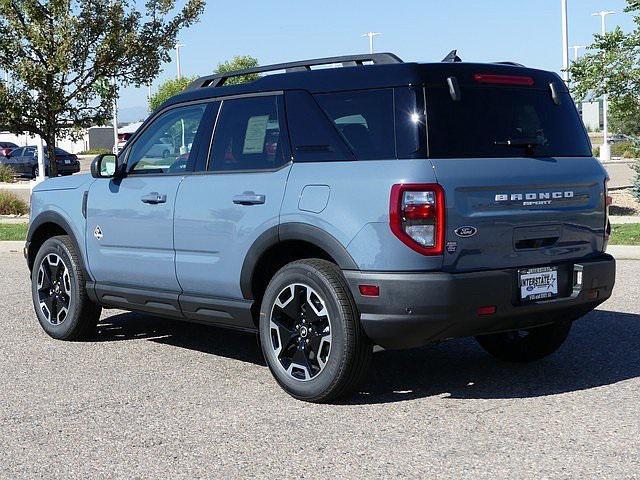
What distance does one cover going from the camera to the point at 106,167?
7.59m

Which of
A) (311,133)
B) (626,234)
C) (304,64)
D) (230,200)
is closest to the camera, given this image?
(311,133)

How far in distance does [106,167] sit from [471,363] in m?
3.06

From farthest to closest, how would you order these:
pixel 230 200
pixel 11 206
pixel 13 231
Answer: pixel 11 206
pixel 13 231
pixel 230 200

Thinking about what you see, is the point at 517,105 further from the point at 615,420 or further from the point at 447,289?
the point at 615,420

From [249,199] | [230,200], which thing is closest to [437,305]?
[249,199]

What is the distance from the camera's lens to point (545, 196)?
19.7 feet

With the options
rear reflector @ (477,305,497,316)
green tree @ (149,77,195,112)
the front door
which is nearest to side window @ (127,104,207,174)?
the front door

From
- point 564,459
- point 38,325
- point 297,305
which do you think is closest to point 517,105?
point 297,305

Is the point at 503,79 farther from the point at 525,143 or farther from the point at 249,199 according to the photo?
the point at 249,199

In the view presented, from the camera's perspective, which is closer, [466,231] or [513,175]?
[466,231]

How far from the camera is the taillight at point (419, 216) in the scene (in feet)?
18.1

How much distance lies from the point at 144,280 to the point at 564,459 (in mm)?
3531

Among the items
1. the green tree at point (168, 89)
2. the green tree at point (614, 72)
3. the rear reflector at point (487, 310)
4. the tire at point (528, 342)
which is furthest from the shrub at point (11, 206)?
the green tree at point (168, 89)

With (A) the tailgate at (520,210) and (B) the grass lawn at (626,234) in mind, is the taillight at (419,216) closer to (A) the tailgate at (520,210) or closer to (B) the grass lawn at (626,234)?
(A) the tailgate at (520,210)
